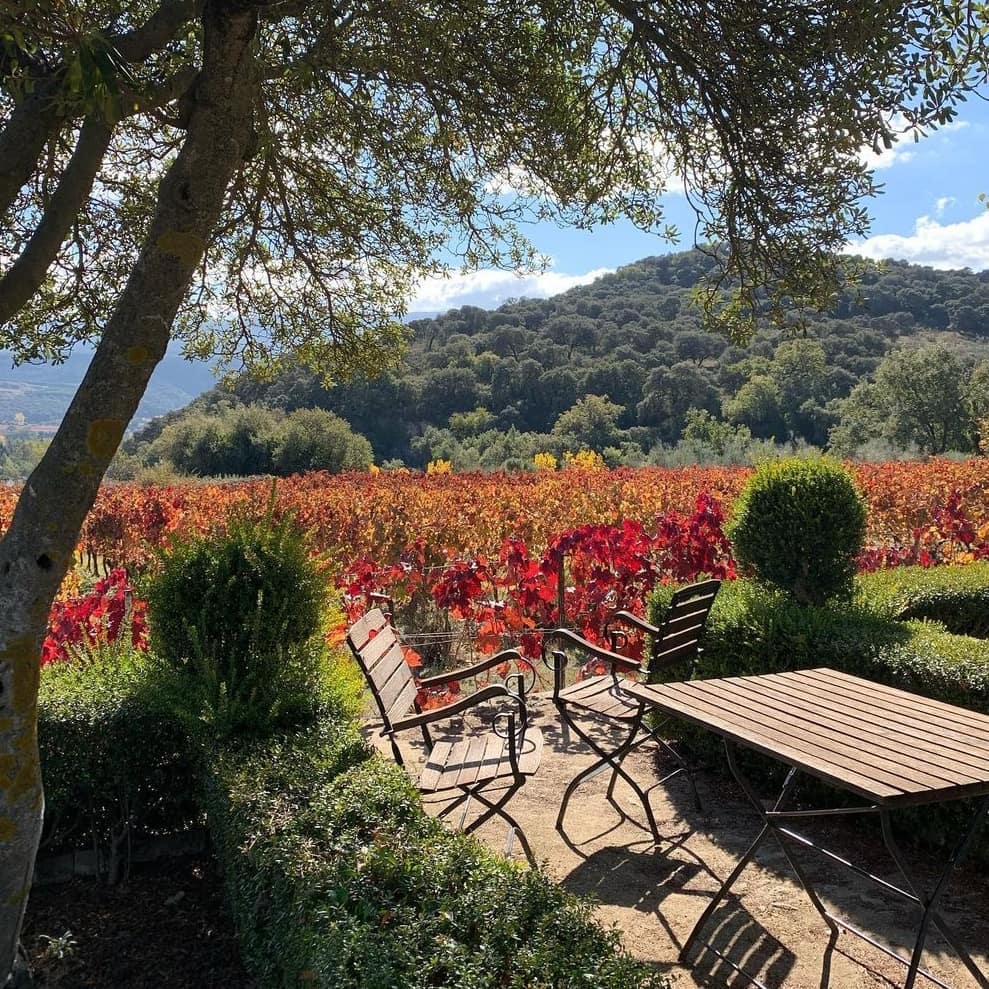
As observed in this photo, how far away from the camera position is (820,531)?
5.17 meters

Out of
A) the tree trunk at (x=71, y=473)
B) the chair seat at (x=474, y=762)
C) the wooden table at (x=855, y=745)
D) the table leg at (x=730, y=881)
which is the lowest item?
the table leg at (x=730, y=881)

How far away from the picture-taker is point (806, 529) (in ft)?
17.0

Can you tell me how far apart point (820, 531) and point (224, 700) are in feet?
12.1

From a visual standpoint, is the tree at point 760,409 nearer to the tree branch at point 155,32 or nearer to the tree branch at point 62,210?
the tree branch at point 155,32

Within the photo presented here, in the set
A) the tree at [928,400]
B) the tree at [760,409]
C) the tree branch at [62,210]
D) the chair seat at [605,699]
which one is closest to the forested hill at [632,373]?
the tree at [760,409]

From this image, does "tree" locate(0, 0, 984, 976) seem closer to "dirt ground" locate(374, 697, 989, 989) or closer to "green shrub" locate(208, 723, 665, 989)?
"green shrub" locate(208, 723, 665, 989)

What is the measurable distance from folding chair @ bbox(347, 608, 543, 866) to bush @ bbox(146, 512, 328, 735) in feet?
0.95

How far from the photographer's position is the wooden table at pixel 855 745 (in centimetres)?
223

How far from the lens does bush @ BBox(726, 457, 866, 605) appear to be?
520 cm

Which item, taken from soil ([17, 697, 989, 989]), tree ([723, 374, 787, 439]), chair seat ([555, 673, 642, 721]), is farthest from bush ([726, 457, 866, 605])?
tree ([723, 374, 787, 439])

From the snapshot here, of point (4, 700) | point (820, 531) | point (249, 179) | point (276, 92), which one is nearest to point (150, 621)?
point (4, 700)

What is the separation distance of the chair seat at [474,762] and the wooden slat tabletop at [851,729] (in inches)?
24.4

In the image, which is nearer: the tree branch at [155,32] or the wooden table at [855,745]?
the wooden table at [855,745]

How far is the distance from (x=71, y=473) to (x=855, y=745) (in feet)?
8.00
